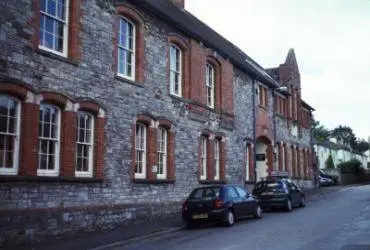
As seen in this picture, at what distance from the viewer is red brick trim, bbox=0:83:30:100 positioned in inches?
519

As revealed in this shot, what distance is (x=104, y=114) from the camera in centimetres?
1706

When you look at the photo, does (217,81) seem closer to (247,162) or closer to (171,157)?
(247,162)

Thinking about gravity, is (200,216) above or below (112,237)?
above

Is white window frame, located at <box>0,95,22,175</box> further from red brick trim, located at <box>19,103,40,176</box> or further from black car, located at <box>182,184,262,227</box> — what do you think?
black car, located at <box>182,184,262,227</box>

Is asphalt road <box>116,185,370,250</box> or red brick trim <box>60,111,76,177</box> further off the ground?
red brick trim <box>60,111,76,177</box>

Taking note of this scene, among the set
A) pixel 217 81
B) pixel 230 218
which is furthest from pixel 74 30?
pixel 217 81

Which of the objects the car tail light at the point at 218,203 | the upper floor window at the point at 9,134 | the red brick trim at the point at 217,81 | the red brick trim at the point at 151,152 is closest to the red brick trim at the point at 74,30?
the upper floor window at the point at 9,134

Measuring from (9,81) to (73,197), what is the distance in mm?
4237

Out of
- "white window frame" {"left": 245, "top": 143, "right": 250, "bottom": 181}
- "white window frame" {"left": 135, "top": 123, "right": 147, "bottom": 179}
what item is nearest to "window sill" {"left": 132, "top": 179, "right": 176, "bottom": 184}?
"white window frame" {"left": 135, "top": 123, "right": 147, "bottom": 179}

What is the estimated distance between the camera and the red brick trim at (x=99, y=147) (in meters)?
16.6

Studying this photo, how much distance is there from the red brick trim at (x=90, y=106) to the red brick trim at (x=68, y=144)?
460mm

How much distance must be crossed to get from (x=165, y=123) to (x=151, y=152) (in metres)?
1.66

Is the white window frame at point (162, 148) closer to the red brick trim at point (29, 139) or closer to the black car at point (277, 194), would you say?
the black car at point (277, 194)

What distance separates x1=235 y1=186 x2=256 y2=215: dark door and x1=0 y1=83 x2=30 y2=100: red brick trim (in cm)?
917
